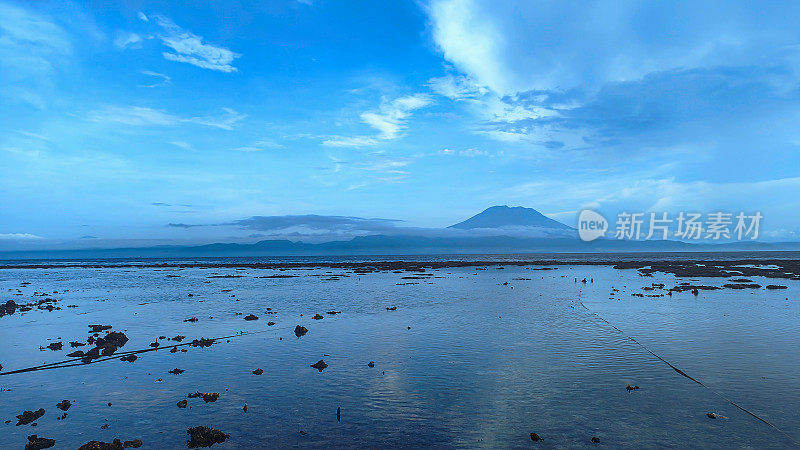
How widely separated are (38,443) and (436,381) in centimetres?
1310

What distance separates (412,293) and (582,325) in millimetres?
26648

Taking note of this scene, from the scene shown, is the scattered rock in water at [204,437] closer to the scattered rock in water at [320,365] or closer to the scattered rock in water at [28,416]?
the scattered rock in water at [28,416]

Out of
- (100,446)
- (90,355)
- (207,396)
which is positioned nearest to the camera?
(100,446)

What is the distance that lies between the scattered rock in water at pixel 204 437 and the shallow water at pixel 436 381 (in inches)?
10.5

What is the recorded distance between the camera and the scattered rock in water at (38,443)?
40.7ft

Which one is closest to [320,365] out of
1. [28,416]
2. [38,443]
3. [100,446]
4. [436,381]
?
[436,381]

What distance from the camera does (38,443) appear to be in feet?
41.2

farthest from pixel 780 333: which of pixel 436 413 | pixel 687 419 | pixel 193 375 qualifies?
pixel 193 375

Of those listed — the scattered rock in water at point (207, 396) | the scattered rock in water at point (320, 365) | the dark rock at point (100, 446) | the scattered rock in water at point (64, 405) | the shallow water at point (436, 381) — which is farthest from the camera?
the scattered rock in water at point (320, 365)

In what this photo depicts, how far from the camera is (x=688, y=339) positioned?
2459 centimetres

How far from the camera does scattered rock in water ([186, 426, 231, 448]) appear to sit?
12484mm

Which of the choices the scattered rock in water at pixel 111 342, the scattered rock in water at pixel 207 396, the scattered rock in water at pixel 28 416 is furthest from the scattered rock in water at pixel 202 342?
the scattered rock in water at pixel 28 416

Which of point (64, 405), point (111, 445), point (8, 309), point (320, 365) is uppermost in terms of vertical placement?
point (320, 365)

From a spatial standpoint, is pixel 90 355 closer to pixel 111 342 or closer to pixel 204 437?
pixel 111 342
